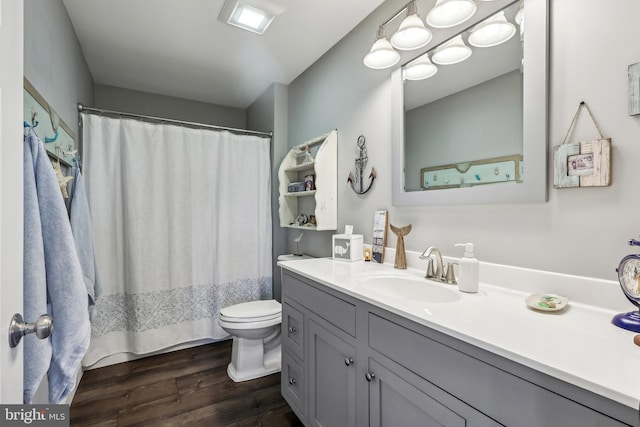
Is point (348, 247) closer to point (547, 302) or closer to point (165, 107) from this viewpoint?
point (547, 302)

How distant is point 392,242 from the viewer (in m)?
1.71

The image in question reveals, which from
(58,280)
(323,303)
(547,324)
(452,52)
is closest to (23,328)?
(58,280)

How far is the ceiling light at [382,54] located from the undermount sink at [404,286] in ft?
3.58

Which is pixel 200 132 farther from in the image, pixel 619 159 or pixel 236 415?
pixel 619 159

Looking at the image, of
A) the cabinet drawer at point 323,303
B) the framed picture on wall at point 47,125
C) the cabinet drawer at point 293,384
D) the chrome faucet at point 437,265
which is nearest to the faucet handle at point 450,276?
the chrome faucet at point 437,265

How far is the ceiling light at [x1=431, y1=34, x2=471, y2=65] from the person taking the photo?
133 cm

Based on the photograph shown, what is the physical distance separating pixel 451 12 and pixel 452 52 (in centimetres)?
18

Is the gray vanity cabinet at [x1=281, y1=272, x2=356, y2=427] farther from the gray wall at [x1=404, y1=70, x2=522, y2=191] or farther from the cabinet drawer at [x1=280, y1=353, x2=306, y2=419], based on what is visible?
the gray wall at [x1=404, y1=70, x2=522, y2=191]

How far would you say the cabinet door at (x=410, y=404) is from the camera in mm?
759

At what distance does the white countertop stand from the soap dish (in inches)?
0.8

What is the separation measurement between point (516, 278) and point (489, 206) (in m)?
0.30

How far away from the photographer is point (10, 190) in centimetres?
63

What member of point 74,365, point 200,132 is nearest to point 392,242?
point 74,365

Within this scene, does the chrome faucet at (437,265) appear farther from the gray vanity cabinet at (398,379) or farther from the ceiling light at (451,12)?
the ceiling light at (451,12)
